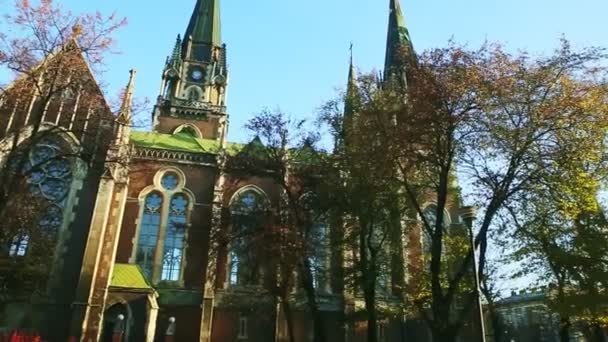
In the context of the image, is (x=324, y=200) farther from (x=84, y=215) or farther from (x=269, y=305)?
(x=84, y=215)

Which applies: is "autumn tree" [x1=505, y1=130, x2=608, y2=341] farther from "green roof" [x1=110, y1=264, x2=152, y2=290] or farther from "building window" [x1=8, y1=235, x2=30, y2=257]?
"building window" [x1=8, y1=235, x2=30, y2=257]

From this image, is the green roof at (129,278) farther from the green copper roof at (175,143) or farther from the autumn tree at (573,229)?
the autumn tree at (573,229)

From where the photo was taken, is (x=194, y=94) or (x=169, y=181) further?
(x=194, y=94)

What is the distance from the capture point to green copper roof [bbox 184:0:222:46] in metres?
46.3

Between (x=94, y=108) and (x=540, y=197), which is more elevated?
(x=94, y=108)

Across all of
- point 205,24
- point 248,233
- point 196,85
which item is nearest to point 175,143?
point 196,85

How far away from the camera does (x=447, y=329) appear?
14.0 m

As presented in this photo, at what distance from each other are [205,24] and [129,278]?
99.6ft

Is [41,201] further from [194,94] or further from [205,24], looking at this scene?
[205,24]

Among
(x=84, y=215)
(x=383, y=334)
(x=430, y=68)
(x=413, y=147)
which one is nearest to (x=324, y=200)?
(x=413, y=147)

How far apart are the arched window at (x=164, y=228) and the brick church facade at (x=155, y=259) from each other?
6 centimetres

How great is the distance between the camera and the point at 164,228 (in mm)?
28547

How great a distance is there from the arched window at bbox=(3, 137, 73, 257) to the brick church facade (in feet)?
0.45

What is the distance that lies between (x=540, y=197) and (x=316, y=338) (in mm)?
10416
